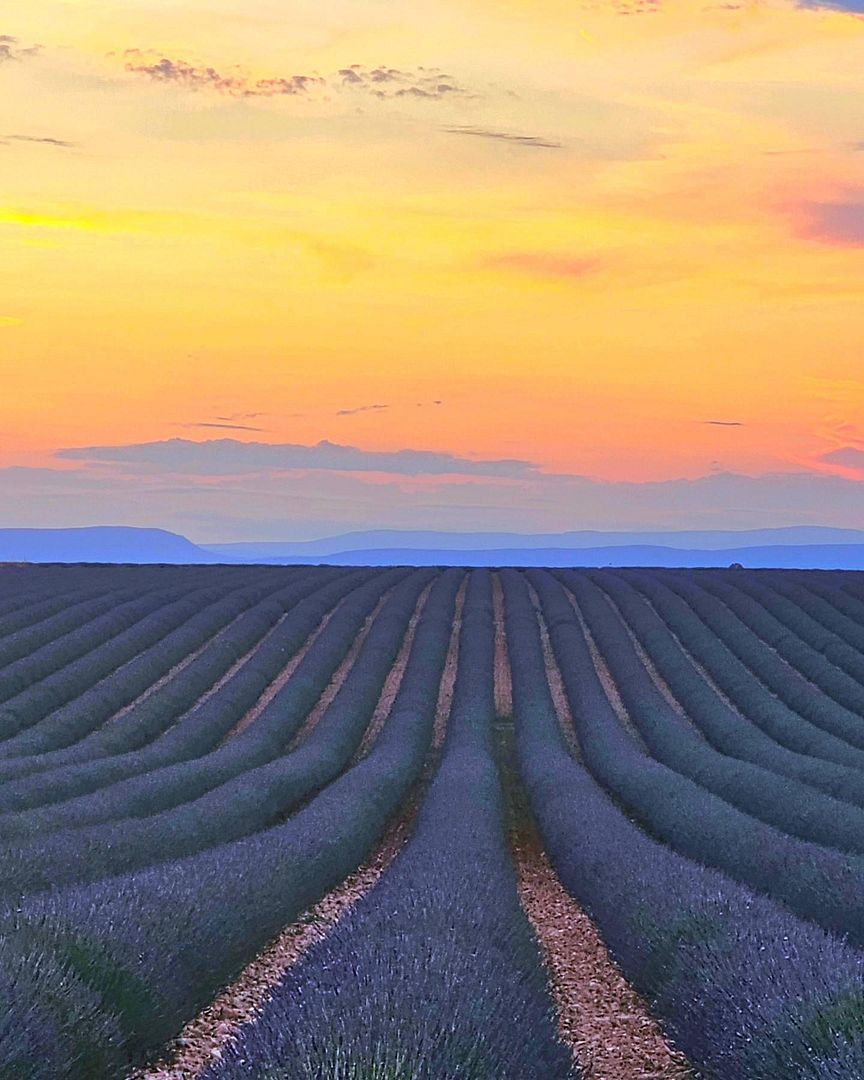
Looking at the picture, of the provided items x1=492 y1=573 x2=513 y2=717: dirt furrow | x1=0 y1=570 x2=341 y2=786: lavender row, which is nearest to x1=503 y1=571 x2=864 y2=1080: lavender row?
x1=0 y1=570 x2=341 y2=786: lavender row

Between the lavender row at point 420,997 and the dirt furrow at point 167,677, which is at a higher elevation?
the lavender row at point 420,997

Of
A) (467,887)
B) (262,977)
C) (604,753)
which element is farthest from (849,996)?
(604,753)

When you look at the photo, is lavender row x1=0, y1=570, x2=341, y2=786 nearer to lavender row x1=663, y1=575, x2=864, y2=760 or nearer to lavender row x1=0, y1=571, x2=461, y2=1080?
lavender row x1=0, y1=571, x2=461, y2=1080

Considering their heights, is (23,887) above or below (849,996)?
below

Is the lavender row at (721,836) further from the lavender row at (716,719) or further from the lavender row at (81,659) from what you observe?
the lavender row at (81,659)

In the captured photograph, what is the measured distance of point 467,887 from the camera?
9.09 m

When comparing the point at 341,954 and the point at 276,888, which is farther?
the point at 276,888

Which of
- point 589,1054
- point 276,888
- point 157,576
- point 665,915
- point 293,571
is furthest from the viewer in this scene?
point 293,571

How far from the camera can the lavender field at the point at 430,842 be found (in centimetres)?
563

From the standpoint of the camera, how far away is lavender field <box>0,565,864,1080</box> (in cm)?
563

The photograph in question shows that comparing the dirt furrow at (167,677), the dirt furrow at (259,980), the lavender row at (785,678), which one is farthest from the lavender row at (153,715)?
the lavender row at (785,678)

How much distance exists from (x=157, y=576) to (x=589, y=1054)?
40.9 meters

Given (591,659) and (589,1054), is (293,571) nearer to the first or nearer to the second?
(591,659)

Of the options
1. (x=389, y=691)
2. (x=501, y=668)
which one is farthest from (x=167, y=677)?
(x=501, y=668)
